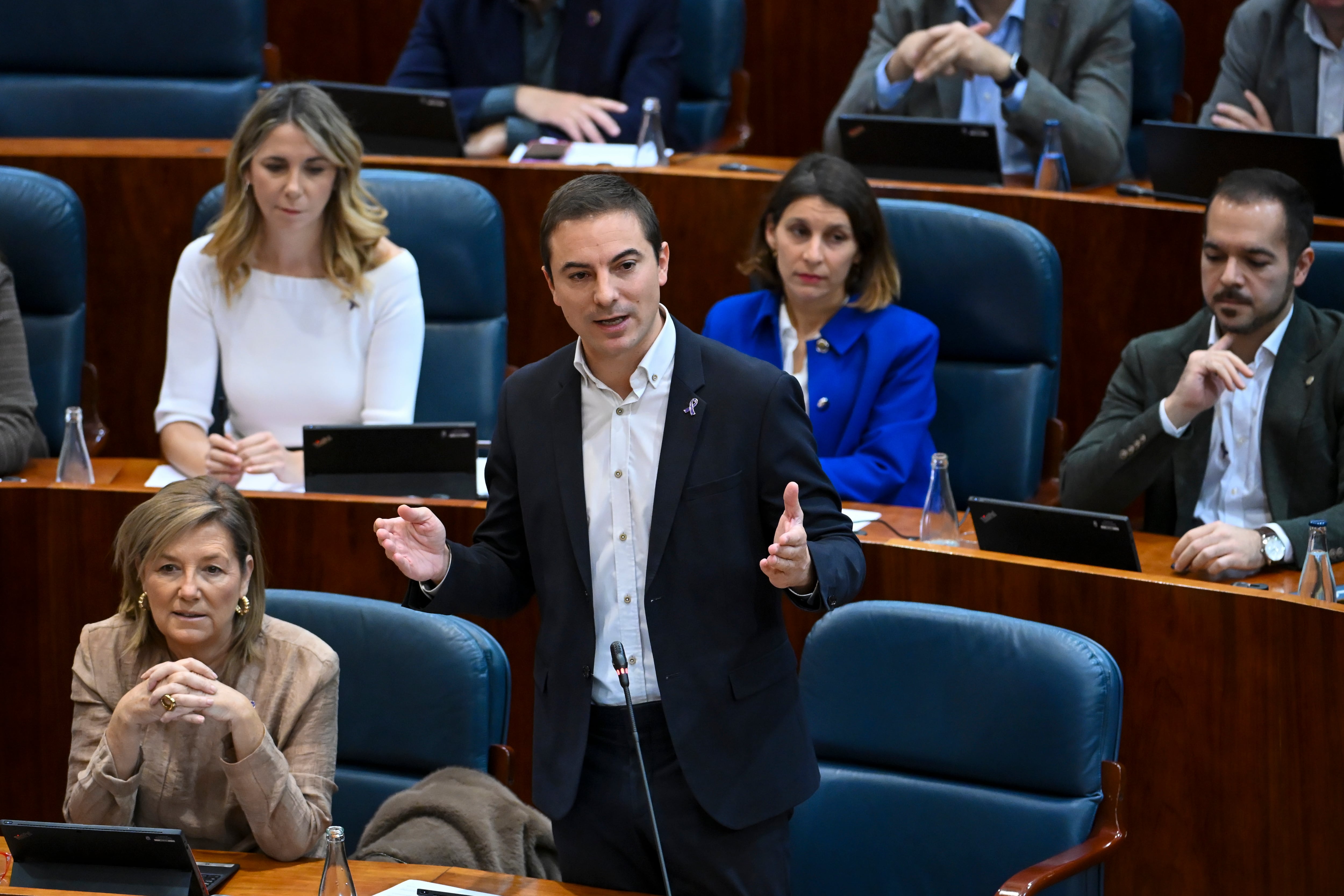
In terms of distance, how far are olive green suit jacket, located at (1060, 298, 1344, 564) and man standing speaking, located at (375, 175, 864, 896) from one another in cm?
105

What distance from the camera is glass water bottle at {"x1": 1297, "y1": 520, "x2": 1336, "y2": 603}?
81.0 inches

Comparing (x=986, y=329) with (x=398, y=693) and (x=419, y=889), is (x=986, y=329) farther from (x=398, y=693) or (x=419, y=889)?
(x=419, y=889)

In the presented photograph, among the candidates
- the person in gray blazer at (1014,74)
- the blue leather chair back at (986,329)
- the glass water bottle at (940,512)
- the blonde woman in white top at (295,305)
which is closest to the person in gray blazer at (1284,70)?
→ the person in gray blazer at (1014,74)

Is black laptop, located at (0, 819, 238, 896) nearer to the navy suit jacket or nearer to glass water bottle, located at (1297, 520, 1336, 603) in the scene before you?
the navy suit jacket

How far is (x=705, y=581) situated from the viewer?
164 centimetres

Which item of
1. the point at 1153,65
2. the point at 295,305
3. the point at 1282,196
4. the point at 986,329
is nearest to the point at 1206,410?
the point at 1282,196

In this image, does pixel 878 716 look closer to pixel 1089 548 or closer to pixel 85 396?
pixel 1089 548

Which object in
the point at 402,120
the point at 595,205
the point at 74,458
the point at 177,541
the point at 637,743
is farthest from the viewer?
the point at 402,120

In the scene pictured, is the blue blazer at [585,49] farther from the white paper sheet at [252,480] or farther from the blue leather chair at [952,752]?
the blue leather chair at [952,752]

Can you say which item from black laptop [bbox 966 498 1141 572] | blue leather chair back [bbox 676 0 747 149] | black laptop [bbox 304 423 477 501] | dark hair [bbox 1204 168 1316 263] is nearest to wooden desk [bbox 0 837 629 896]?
black laptop [bbox 304 423 477 501]

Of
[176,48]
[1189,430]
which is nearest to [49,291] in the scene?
[176,48]

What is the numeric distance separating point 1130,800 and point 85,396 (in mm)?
2098

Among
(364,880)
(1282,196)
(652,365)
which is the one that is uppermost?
(1282,196)

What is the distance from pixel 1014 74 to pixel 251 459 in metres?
1.75
